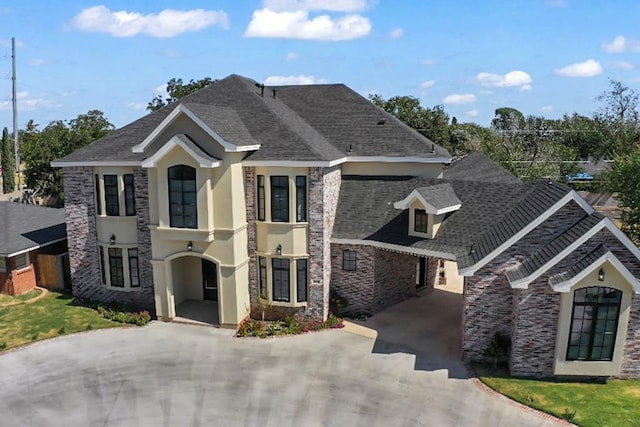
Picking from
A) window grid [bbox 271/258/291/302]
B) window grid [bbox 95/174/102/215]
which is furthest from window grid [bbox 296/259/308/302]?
window grid [bbox 95/174/102/215]

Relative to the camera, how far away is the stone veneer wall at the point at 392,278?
70.2ft

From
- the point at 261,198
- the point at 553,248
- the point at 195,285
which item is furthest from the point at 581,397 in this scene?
the point at 195,285

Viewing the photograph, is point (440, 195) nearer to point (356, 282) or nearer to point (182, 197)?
point (356, 282)

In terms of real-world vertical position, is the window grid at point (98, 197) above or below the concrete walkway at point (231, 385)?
above

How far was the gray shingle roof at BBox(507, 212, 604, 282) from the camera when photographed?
1509cm

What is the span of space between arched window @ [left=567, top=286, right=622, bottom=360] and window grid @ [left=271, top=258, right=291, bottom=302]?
10.4m

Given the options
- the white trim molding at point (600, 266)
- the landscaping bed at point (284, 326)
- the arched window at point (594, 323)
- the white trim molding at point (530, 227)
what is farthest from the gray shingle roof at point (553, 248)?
the landscaping bed at point (284, 326)

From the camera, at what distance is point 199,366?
1688 cm

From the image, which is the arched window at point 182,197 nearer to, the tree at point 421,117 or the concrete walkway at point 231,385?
the concrete walkway at point 231,385

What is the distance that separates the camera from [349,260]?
21.3 meters

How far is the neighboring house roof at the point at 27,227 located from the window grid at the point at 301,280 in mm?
13054

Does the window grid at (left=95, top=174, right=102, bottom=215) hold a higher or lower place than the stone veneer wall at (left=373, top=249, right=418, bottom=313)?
higher

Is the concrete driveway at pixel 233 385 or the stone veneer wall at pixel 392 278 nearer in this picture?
the concrete driveway at pixel 233 385

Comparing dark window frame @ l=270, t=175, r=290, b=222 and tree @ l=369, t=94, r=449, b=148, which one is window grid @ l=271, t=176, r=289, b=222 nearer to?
dark window frame @ l=270, t=175, r=290, b=222
